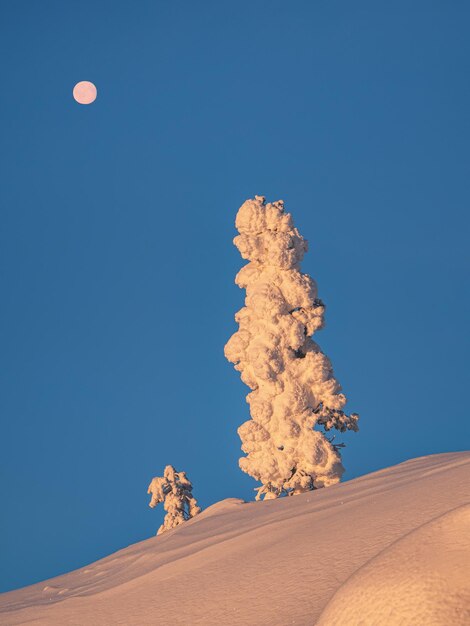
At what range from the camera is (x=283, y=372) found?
57.2 feet

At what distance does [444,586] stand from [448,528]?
0.61 meters

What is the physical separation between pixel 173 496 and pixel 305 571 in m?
11.8

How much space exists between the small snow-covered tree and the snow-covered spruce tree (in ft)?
4.89

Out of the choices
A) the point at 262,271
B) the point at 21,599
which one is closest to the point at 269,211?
the point at 262,271

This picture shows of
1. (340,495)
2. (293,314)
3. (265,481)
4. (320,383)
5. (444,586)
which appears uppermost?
(293,314)

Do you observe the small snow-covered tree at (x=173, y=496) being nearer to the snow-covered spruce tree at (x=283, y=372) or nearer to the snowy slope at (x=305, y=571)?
the snow-covered spruce tree at (x=283, y=372)

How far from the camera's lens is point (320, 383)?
1736cm

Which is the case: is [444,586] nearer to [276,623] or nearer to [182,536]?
[276,623]

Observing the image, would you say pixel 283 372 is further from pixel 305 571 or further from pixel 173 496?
pixel 305 571

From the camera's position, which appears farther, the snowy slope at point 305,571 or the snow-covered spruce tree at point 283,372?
the snow-covered spruce tree at point 283,372

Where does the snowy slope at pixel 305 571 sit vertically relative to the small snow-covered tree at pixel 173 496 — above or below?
below

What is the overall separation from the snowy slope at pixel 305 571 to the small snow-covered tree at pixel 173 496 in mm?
6285

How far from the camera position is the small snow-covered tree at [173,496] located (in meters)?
17.8

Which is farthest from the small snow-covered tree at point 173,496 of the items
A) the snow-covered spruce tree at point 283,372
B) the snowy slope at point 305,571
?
the snowy slope at point 305,571
